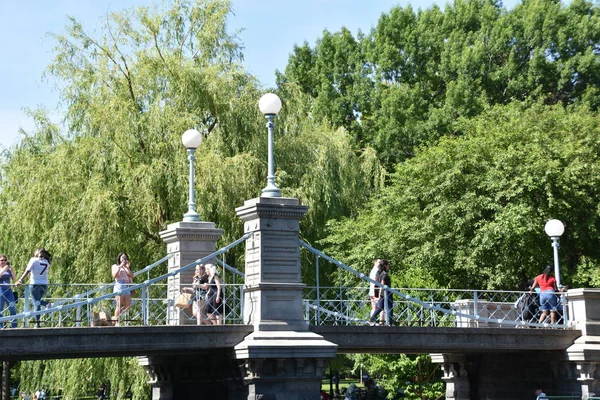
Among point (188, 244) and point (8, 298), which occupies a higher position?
point (188, 244)

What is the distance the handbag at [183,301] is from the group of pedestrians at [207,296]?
78 mm

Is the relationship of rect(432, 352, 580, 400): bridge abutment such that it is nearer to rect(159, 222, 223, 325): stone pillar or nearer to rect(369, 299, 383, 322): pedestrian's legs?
rect(369, 299, 383, 322): pedestrian's legs

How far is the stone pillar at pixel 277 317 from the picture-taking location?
18.2m

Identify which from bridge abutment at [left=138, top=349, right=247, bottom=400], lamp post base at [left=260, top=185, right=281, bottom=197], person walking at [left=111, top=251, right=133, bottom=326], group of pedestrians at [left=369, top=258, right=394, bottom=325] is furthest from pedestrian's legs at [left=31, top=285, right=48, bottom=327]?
group of pedestrians at [left=369, top=258, right=394, bottom=325]

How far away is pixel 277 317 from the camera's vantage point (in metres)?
18.6

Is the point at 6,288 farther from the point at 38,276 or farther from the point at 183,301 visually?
the point at 183,301

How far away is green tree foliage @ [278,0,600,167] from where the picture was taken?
4281 cm

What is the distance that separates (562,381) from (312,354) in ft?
24.4

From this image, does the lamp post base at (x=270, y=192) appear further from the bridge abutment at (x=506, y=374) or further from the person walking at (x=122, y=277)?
the bridge abutment at (x=506, y=374)

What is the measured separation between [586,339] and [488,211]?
1058cm

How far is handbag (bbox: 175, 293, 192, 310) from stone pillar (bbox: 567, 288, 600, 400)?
8.27 metres

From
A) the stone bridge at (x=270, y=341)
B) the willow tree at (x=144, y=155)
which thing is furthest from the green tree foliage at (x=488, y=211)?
the stone bridge at (x=270, y=341)

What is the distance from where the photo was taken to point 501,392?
25672 mm

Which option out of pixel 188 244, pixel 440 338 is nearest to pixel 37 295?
pixel 188 244
